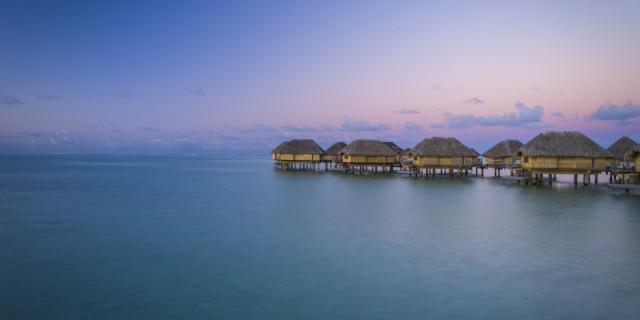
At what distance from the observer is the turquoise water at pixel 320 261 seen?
692cm

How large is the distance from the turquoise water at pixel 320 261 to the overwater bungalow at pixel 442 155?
47.7 ft

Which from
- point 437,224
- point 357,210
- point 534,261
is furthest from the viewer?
point 357,210

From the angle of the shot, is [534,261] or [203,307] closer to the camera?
[203,307]

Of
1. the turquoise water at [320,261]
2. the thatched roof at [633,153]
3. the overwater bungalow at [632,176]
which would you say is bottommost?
the turquoise water at [320,261]

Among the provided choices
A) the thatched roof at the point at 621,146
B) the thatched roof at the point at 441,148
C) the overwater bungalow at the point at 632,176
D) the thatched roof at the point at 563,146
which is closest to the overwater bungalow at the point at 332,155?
the thatched roof at the point at 441,148

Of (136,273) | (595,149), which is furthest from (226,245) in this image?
(595,149)

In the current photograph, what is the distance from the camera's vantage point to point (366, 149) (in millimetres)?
37938

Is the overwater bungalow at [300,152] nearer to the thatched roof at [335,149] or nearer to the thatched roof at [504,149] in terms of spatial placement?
the thatched roof at [335,149]

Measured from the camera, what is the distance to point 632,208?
56.3ft

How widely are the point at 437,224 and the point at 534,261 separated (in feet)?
15.0

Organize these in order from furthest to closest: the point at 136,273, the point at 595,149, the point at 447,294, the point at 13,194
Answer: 1. the point at 595,149
2. the point at 13,194
3. the point at 136,273
4. the point at 447,294

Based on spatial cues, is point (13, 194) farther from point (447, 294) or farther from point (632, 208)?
point (632, 208)

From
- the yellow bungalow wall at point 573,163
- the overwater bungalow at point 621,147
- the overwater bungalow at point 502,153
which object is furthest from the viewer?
the overwater bungalow at point 502,153

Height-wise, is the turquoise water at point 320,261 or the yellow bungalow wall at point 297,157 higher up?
the yellow bungalow wall at point 297,157
